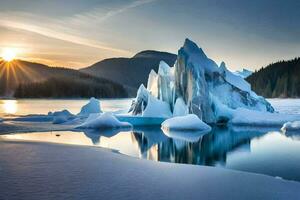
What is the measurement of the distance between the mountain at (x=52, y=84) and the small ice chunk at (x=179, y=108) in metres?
75.2

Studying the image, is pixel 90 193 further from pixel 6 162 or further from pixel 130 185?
pixel 6 162

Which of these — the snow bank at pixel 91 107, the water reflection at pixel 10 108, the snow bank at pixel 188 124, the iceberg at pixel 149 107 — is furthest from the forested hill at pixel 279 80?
the snow bank at pixel 188 124

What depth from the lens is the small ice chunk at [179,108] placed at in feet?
81.9

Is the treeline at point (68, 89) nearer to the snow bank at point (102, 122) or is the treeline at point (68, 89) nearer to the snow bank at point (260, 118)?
the snow bank at point (260, 118)

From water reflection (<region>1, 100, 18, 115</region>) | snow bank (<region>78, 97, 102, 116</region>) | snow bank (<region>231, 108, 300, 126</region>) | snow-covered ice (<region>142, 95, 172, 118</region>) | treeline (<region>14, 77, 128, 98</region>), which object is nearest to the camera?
snow bank (<region>231, 108, 300, 126</region>)

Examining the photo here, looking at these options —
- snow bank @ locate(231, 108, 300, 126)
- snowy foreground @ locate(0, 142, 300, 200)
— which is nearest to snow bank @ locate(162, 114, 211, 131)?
snow bank @ locate(231, 108, 300, 126)

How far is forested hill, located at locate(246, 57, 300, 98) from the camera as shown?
7581 cm

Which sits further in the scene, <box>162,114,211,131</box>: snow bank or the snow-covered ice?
the snow-covered ice

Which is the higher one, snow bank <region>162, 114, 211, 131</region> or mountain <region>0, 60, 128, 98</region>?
mountain <region>0, 60, 128, 98</region>

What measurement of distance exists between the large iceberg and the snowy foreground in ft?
48.8

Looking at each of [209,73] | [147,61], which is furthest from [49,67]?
[209,73]

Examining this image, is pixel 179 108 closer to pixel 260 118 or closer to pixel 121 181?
pixel 260 118

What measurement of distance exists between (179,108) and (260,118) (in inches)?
225

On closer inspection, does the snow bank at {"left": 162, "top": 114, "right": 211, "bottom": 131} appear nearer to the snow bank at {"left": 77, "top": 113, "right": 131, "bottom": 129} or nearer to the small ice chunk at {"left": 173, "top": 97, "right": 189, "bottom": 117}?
the snow bank at {"left": 77, "top": 113, "right": 131, "bottom": 129}
